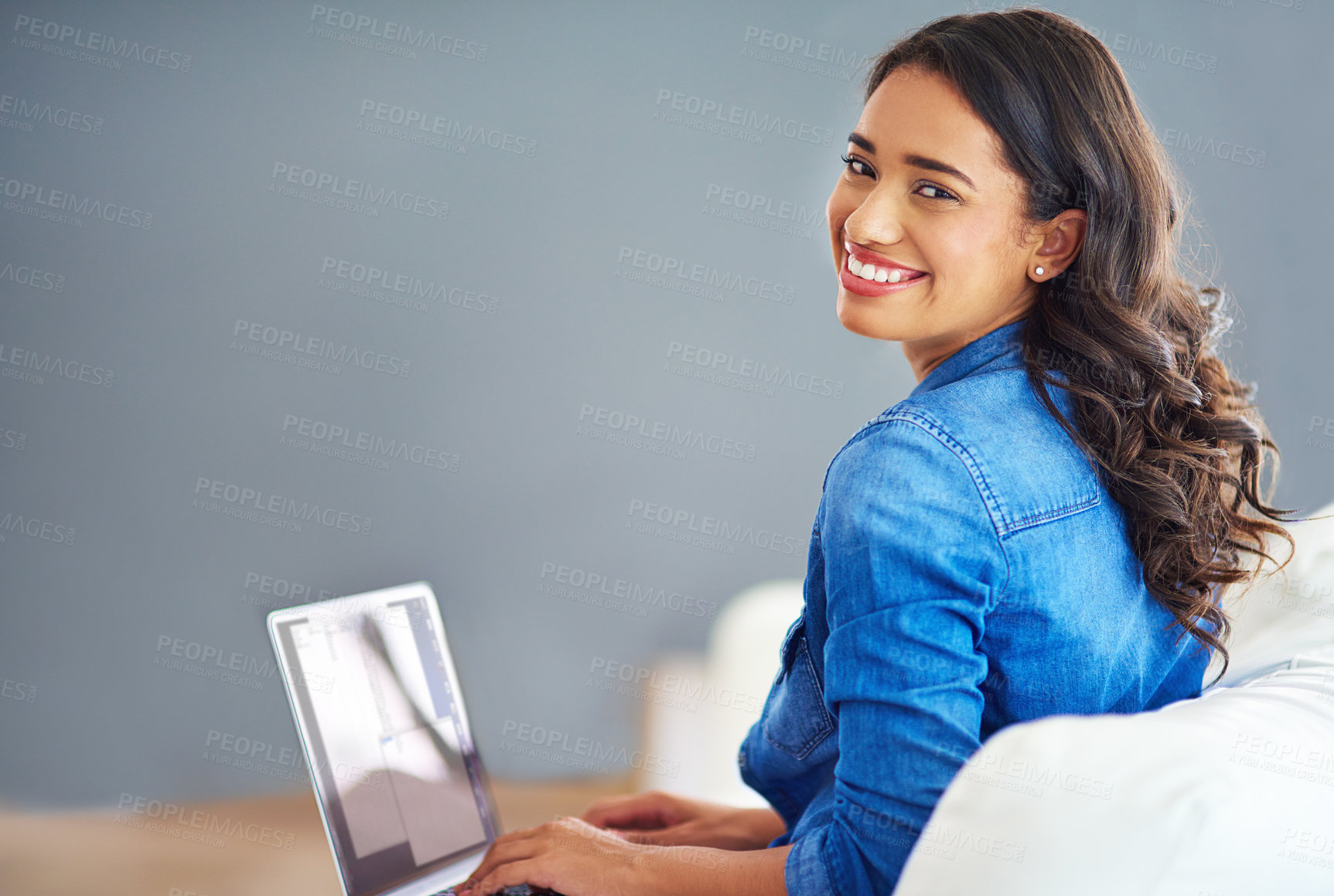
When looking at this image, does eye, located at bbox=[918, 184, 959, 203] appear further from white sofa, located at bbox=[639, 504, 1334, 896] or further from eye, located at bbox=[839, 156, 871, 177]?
white sofa, located at bbox=[639, 504, 1334, 896]

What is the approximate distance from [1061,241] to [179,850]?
2.19m

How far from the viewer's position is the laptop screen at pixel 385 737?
968mm

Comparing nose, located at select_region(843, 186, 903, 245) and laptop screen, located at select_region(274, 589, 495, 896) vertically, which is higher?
nose, located at select_region(843, 186, 903, 245)

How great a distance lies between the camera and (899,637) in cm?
68

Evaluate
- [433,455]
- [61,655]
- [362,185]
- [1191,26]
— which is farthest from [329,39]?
[1191,26]

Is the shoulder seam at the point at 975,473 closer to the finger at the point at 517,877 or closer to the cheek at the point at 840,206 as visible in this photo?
the cheek at the point at 840,206

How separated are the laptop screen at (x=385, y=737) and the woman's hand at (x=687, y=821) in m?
0.15

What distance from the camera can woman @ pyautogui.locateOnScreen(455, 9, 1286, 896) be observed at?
0.70m

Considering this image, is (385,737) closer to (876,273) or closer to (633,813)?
(633,813)

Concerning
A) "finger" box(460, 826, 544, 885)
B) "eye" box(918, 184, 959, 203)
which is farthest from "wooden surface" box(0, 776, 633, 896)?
"eye" box(918, 184, 959, 203)

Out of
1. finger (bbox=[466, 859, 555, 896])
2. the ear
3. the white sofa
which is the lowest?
finger (bbox=[466, 859, 555, 896])

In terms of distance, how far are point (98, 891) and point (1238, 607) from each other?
2.02m

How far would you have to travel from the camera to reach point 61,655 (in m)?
2.17

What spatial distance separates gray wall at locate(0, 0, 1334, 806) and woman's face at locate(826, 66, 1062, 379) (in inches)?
65.2
